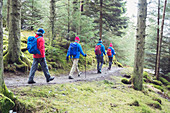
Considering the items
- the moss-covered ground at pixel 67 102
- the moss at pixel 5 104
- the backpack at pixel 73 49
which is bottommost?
the moss-covered ground at pixel 67 102

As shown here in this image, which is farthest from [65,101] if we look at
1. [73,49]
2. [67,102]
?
[73,49]

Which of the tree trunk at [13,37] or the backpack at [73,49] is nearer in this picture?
the tree trunk at [13,37]

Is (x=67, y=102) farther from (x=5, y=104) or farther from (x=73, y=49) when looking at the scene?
(x=73, y=49)

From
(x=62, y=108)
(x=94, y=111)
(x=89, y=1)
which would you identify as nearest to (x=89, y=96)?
(x=94, y=111)

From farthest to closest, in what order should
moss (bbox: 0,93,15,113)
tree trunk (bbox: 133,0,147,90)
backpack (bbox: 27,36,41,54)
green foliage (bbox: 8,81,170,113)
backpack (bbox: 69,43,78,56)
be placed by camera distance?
backpack (bbox: 69,43,78,56) < tree trunk (bbox: 133,0,147,90) < backpack (bbox: 27,36,41,54) < green foliage (bbox: 8,81,170,113) < moss (bbox: 0,93,15,113)

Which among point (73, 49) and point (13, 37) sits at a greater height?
point (13, 37)

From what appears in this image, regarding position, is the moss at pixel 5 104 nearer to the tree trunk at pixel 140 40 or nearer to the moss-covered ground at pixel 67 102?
the moss-covered ground at pixel 67 102

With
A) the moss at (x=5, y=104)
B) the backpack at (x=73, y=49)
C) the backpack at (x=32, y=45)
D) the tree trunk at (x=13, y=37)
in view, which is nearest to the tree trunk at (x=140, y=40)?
the backpack at (x=73, y=49)

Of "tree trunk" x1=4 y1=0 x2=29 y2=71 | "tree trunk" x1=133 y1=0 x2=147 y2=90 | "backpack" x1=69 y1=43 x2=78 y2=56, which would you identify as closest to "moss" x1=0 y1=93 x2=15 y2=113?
"tree trunk" x1=4 y1=0 x2=29 y2=71

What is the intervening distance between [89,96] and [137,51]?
178 inches

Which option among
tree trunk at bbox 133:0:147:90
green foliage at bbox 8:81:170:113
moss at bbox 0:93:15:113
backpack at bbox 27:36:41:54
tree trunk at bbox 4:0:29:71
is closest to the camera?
moss at bbox 0:93:15:113

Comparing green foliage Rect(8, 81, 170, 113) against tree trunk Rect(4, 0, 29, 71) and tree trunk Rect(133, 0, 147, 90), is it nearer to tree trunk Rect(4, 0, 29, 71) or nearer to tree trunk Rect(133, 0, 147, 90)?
tree trunk Rect(133, 0, 147, 90)

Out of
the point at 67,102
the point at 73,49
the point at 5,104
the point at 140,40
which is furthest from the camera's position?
the point at 73,49

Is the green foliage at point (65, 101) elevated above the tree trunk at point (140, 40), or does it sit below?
below
